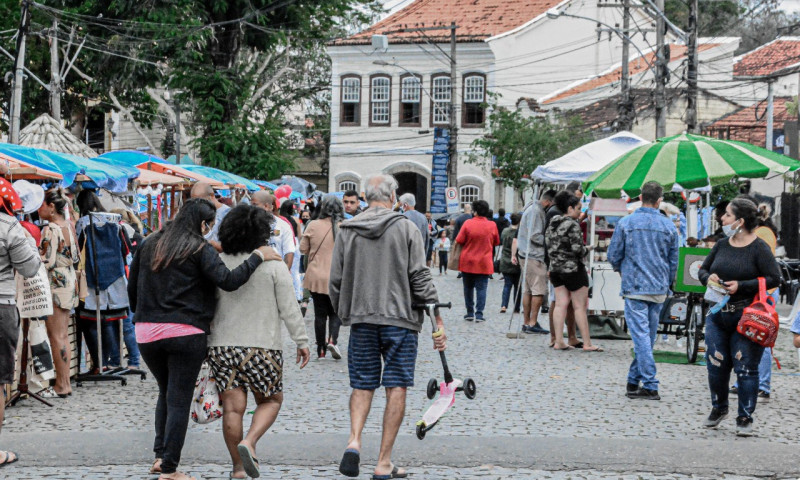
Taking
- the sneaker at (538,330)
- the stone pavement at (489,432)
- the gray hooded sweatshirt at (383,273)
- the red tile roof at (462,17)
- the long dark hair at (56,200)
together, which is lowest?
the stone pavement at (489,432)

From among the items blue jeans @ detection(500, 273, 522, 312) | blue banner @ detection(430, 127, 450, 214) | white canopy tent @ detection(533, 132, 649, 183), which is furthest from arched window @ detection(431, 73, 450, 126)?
white canopy tent @ detection(533, 132, 649, 183)

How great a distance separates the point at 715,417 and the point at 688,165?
14.2 feet

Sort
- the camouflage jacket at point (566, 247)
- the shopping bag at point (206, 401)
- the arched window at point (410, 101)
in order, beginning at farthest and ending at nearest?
the arched window at point (410, 101) < the camouflage jacket at point (566, 247) < the shopping bag at point (206, 401)

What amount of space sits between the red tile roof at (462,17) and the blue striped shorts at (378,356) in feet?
135

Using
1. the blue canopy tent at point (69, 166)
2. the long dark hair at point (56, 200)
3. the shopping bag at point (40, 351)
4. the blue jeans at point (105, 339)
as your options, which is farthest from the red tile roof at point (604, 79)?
the shopping bag at point (40, 351)

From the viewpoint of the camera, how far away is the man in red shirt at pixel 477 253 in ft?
53.1

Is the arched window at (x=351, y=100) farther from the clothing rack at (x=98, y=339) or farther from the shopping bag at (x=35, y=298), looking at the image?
the shopping bag at (x=35, y=298)

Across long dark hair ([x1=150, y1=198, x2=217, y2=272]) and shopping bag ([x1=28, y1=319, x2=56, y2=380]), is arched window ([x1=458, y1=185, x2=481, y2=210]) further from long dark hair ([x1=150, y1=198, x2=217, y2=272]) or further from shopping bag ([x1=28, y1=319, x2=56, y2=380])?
Answer: long dark hair ([x1=150, y1=198, x2=217, y2=272])

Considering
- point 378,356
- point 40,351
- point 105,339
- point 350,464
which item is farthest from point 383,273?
point 105,339

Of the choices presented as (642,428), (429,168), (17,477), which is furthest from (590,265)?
(429,168)

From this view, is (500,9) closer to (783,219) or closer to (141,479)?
(783,219)

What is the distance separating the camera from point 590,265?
14375 millimetres

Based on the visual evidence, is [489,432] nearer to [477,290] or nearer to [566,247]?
[566,247]

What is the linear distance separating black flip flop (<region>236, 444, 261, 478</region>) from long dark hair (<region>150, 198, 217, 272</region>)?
1.06 meters
